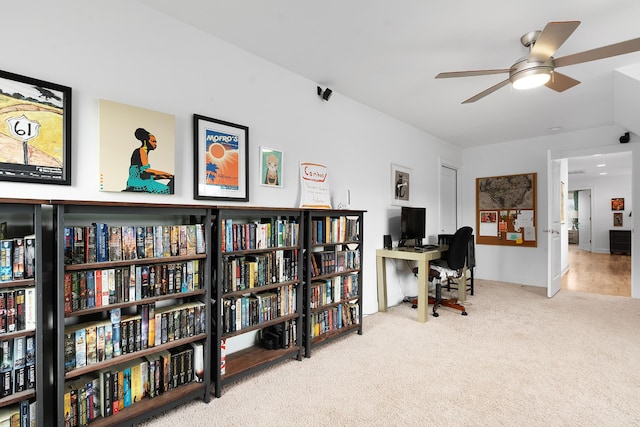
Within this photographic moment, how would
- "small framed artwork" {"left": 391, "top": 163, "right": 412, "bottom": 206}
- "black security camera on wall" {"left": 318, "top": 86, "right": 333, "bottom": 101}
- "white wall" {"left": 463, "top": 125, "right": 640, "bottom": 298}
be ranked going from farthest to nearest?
"white wall" {"left": 463, "top": 125, "right": 640, "bottom": 298}
"small framed artwork" {"left": 391, "top": 163, "right": 412, "bottom": 206}
"black security camera on wall" {"left": 318, "top": 86, "right": 333, "bottom": 101}

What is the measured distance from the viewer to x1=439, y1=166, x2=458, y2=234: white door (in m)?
5.48

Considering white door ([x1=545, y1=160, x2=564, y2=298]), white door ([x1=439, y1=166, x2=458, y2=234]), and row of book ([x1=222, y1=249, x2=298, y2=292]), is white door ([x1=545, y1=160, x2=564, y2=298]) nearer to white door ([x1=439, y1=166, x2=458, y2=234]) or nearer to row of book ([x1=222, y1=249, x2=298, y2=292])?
white door ([x1=439, y1=166, x2=458, y2=234])

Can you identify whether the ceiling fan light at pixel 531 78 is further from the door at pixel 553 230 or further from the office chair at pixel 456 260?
the door at pixel 553 230

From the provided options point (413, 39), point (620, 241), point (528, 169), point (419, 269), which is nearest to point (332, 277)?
point (419, 269)

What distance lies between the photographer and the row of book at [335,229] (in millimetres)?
2869

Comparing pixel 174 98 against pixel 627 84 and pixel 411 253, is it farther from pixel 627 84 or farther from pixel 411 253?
pixel 627 84

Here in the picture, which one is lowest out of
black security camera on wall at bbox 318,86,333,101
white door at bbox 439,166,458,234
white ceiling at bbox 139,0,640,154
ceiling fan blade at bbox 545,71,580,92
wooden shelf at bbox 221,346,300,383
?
wooden shelf at bbox 221,346,300,383

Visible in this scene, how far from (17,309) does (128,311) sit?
2.05 ft

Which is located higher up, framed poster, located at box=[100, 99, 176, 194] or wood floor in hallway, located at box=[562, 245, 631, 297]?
framed poster, located at box=[100, 99, 176, 194]

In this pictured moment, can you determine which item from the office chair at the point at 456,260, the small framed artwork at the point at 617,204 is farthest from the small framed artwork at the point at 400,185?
the small framed artwork at the point at 617,204

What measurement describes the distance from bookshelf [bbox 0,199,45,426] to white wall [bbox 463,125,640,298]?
5.78 meters

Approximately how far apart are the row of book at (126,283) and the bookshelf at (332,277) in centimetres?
101

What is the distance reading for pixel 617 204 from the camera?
9.32 meters

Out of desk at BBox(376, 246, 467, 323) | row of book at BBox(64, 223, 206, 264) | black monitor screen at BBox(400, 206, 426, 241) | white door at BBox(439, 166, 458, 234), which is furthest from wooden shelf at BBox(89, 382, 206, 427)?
white door at BBox(439, 166, 458, 234)
